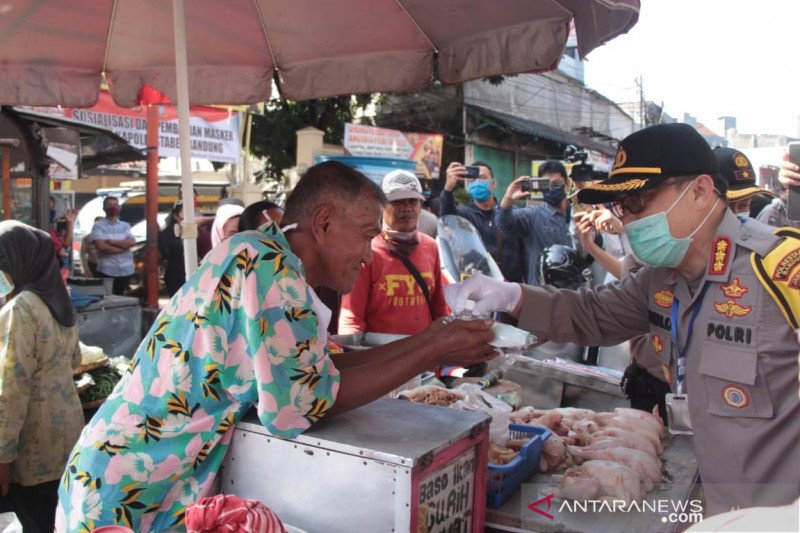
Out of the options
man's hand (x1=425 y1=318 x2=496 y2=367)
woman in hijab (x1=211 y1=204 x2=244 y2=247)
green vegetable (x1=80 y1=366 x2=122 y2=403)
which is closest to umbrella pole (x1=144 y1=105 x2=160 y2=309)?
green vegetable (x1=80 y1=366 x2=122 y2=403)

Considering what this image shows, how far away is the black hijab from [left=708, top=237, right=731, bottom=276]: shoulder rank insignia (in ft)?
10.8

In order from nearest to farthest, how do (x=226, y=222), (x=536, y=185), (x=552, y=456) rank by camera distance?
(x=552, y=456) < (x=226, y=222) < (x=536, y=185)

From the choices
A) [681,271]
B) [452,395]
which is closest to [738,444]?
[681,271]

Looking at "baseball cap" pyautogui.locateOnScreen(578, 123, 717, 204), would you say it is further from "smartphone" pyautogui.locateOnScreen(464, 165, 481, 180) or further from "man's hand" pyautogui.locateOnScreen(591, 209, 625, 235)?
"smartphone" pyautogui.locateOnScreen(464, 165, 481, 180)

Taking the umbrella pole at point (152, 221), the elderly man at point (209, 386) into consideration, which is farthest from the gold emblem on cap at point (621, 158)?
the umbrella pole at point (152, 221)

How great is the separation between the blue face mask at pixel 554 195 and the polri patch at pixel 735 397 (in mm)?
4259

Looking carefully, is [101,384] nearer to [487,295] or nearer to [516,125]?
[487,295]

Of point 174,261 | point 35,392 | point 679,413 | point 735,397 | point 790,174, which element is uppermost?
point 790,174

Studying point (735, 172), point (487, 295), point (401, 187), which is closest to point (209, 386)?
point (487, 295)

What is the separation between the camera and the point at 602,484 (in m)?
2.02

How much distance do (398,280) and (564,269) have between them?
1223mm

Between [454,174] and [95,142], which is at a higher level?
[95,142]

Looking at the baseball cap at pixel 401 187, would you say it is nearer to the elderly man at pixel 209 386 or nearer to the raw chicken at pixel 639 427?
the raw chicken at pixel 639 427

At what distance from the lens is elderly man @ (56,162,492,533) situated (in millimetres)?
1644
